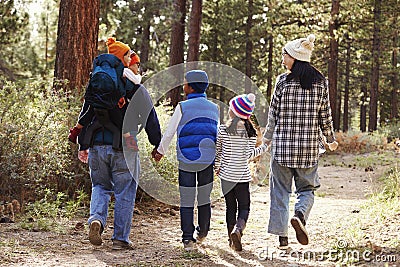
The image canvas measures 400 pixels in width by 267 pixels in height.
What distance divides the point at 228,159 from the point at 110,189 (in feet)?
3.91

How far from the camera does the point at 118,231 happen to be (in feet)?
17.2

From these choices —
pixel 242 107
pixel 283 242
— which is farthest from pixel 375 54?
pixel 283 242

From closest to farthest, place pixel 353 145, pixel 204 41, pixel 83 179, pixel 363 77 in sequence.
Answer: pixel 83 179
pixel 353 145
pixel 204 41
pixel 363 77

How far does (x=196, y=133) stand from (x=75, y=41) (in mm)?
3822

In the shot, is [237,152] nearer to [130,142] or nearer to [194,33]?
[130,142]

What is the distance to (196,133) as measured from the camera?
5.33 m

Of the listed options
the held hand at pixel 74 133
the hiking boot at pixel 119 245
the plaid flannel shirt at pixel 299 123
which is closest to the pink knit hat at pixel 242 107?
the plaid flannel shirt at pixel 299 123

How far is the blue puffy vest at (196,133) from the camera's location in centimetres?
532

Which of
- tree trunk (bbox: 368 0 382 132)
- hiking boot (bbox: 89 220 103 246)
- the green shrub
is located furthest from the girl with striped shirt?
tree trunk (bbox: 368 0 382 132)

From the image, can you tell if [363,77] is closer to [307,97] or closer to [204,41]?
[204,41]

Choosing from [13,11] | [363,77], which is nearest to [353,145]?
[13,11]

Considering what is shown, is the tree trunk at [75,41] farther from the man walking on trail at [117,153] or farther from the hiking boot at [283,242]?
the hiking boot at [283,242]

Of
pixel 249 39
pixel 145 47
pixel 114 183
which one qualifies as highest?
pixel 249 39

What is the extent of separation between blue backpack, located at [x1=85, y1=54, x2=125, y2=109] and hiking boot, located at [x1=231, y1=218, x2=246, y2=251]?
1.64 meters
